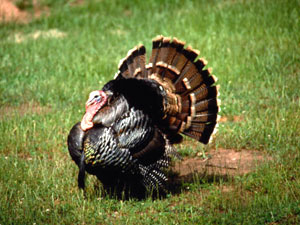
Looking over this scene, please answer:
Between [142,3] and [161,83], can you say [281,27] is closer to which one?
[142,3]

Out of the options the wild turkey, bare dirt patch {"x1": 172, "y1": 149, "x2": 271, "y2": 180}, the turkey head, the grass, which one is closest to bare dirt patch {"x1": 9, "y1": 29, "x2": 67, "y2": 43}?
the grass

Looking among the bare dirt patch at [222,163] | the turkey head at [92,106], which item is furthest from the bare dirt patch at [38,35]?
the turkey head at [92,106]

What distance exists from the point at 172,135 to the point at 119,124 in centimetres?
82

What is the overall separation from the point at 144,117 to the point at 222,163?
1.37 meters

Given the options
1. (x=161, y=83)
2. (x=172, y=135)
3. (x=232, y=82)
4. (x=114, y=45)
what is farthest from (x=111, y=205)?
(x=114, y=45)

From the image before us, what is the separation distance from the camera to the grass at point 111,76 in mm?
5082

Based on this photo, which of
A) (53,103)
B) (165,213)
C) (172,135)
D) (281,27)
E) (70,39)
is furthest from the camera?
(70,39)

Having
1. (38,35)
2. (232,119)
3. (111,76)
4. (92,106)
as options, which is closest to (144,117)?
(92,106)

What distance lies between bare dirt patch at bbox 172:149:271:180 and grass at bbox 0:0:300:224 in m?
0.15

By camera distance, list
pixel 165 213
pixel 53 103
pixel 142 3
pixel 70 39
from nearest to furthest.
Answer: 1. pixel 165 213
2. pixel 53 103
3. pixel 70 39
4. pixel 142 3

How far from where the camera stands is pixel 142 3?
11703mm

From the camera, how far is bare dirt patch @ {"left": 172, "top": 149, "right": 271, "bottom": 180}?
234 inches

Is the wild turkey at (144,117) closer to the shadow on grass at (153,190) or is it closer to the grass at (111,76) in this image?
the shadow on grass at (153,190)

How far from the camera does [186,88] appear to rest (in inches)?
227
